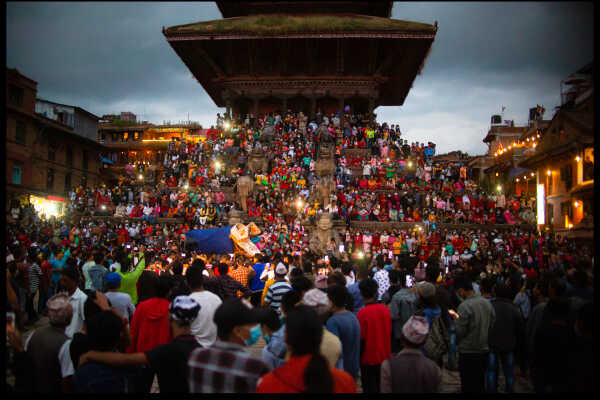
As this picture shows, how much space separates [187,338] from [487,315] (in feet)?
13.3

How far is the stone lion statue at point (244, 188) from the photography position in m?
23.8

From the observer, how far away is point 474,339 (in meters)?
5.55

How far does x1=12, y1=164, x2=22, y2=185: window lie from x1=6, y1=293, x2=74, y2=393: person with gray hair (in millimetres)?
32245

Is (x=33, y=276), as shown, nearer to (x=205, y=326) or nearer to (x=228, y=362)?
(x=205, y=326)

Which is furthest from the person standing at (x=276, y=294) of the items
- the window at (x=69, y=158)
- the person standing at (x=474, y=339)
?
the window at (x=69, y=158)

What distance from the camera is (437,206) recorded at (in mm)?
22953

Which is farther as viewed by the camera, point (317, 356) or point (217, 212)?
point (217, 212)

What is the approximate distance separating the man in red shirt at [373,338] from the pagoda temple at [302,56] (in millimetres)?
31412

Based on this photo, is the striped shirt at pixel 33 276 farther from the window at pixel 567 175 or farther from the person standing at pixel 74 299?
the window at pixel 567 175

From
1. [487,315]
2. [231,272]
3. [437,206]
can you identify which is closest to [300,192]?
[437,206]

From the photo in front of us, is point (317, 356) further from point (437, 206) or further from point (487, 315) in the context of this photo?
point (437, 206)

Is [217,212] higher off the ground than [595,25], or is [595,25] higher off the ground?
[595,25]

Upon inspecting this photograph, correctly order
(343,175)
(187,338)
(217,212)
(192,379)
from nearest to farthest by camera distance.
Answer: (192,379)
(187,338)
(217,212)
(343,175)

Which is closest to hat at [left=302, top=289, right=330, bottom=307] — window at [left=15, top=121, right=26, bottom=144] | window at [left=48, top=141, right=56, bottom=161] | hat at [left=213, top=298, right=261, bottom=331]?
hat at [left=213, top=298, right=261, bottom=331]
